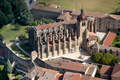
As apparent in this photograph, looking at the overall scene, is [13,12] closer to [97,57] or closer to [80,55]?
[80,55]

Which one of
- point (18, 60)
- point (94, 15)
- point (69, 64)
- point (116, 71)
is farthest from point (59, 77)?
point (94, 15)

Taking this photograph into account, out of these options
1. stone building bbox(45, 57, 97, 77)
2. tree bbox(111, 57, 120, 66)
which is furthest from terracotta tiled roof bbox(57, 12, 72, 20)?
→ tree bbox(111, 57, 120, 66)

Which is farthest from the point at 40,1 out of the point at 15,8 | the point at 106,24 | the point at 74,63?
the point at 74,63

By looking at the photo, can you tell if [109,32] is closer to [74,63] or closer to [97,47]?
[97,47]

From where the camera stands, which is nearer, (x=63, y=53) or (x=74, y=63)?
(x=74, y=63)

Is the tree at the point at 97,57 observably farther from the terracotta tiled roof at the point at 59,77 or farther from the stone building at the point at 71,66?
the terracotta tiled roof at the point at 59,77

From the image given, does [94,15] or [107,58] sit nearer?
[107,58]
